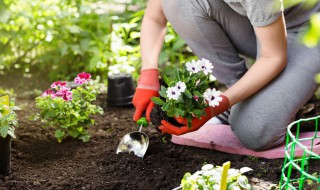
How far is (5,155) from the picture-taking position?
7.55 feet

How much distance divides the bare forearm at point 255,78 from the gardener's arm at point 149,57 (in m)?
0.36

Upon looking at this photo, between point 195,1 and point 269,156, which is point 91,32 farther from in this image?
point 269,156

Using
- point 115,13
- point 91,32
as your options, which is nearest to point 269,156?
point 91,32

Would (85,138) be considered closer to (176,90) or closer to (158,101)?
(158,101)

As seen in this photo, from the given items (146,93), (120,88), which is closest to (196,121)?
(146,93)

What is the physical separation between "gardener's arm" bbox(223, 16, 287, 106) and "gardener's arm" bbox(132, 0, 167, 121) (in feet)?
1.19

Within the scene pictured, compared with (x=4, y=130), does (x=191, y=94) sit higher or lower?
higher

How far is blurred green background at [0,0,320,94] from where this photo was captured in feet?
12.2

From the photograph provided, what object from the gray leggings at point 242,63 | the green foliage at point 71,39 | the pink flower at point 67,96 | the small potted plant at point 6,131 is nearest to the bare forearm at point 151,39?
the gray leggings at point 242,63

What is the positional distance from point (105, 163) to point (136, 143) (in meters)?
0.18

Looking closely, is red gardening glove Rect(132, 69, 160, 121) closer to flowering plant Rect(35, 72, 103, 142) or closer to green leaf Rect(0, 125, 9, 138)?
flowering plant Rect(35, 72, 103, 142)

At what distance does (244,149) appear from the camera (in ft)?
8.50

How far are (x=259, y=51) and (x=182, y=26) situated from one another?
1.35 ft

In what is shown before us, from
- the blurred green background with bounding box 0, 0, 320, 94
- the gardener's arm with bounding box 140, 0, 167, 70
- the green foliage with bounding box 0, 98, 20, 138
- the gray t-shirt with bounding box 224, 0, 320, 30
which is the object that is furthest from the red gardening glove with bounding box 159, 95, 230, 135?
the blurred green background with bounding box 0, 0, 320, 94
